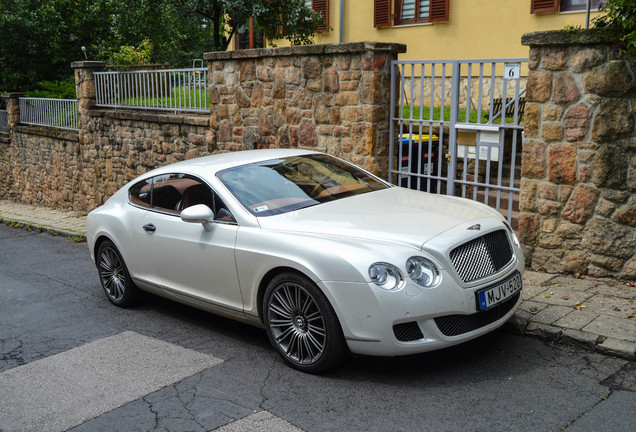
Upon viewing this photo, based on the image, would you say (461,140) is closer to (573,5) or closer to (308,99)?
(308,99)

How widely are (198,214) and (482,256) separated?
2.29 m

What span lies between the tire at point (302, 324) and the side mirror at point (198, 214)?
0.89m

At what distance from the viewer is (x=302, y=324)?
5.04m

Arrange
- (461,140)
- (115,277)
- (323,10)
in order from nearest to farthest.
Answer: (115,277), (461,140), (323,10)

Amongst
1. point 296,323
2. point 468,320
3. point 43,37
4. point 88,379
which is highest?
point 43,37

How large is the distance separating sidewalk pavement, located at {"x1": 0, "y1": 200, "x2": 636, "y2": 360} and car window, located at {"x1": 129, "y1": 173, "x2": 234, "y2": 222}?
8.76ft

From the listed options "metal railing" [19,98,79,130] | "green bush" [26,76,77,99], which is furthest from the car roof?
"green bush" [26,76,77,99]

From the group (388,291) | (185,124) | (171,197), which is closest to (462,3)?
(185,124)

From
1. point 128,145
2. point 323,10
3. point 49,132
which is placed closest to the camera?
point 128,145

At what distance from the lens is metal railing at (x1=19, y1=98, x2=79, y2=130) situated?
16.6 m

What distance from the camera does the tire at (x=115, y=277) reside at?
701cm

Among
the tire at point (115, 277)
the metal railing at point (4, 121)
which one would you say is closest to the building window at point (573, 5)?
the tire at point (115, 277)

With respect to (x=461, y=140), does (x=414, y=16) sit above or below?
above

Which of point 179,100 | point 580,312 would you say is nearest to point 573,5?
point 179,100
